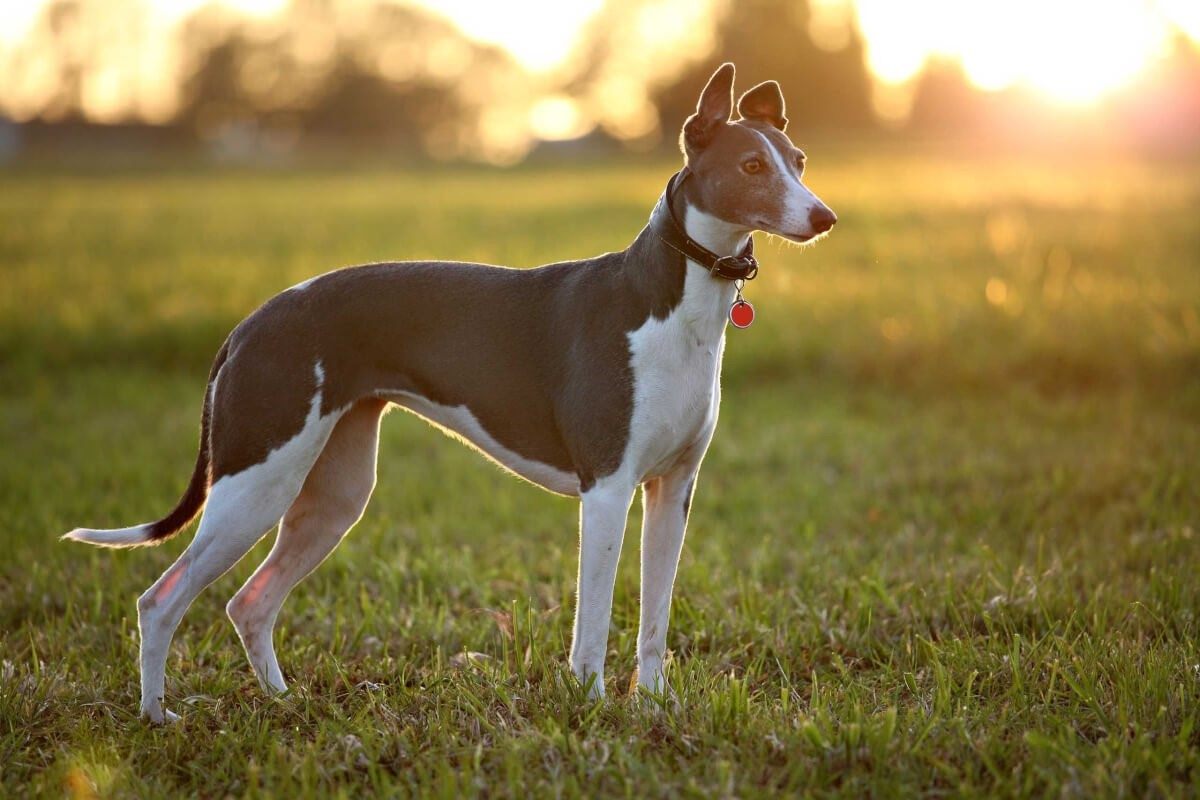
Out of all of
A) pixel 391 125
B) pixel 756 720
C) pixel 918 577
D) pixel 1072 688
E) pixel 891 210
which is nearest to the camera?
pixel 756 720

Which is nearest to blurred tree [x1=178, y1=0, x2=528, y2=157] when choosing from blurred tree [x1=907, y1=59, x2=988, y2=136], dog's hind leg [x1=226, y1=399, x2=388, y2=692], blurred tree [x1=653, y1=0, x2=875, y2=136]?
blurred tree [x1=653, y1=0, x2=875, y2=136]

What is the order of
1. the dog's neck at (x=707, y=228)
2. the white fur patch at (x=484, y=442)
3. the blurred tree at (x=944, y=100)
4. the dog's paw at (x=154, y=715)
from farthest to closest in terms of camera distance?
the blurred tree at (x=944, y=100) → the white fur patch at (x=484, y=442) → the dog's paw at (x=154, y=715) → the dog's neck at (x=707, y=228)

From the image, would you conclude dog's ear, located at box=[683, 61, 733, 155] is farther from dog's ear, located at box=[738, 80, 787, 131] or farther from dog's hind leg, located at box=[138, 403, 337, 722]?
dog's hind leg, located at box=[138, 403, 337, 722]

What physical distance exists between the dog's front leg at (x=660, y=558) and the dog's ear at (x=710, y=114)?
4.03 ft

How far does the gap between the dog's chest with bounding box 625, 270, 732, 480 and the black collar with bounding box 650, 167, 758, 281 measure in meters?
0.06

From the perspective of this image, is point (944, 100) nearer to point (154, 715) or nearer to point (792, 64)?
point (792, 64)

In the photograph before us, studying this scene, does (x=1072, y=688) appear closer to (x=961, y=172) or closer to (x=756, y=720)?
(x=756, y=720)

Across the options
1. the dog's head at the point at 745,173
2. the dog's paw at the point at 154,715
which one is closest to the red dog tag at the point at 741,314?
the dog's head at the point at 745,173

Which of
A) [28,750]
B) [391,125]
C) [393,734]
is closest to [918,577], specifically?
[393,734]

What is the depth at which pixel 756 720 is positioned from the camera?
12.5ft

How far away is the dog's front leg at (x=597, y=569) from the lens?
411cm

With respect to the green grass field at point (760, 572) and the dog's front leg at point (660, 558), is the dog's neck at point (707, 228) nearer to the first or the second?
the dog's front leg at point (660, 558)

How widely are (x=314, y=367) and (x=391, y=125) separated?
218 ft

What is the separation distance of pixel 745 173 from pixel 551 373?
1008 millimetres
